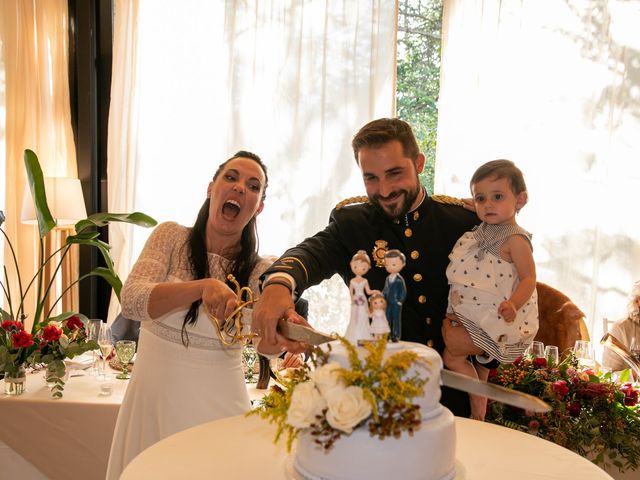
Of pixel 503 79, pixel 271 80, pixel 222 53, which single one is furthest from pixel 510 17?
pixel 222 53

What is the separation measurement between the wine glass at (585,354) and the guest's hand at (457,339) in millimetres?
1020

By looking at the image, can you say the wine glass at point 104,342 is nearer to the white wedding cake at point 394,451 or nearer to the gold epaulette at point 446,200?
the gold epaulette at point 446,200

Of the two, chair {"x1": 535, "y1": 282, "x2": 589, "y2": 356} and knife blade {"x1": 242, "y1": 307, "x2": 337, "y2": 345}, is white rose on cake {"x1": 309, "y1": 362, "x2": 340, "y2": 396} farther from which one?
A: chair {"x1": 535, "y1": 282, "x2": 589, "y2": 356}

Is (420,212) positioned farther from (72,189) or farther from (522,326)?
(72,189)

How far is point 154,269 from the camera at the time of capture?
2178 millimetres

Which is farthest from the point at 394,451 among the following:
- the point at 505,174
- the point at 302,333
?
the point at 505,174

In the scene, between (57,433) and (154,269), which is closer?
(154,269)

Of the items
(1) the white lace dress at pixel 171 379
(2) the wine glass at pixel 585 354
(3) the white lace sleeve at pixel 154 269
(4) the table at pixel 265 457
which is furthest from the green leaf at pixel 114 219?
(4) the table at pixel 265 457

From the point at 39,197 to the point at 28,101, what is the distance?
153 centimetres

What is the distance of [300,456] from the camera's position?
1.24 m

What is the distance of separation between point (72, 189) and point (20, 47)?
1.21 metres

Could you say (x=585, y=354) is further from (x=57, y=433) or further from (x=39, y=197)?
(x=39, y=197)

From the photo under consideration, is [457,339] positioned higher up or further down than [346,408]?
further down

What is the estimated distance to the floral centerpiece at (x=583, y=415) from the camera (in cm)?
231
